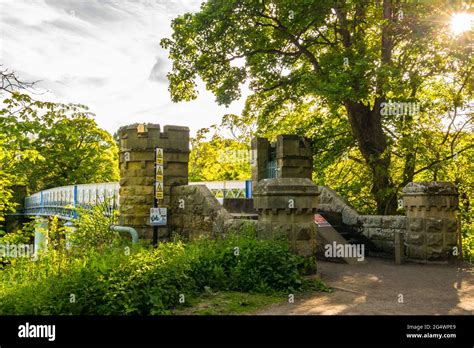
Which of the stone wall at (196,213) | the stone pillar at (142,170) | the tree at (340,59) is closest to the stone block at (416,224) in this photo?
the tree at (340,59)

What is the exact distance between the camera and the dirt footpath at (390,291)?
21.2 ft

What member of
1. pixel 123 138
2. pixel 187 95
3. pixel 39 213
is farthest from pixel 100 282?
pixel 39 213

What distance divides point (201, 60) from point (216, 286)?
1161 cm

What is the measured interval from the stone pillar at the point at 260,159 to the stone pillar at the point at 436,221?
615 centimetres

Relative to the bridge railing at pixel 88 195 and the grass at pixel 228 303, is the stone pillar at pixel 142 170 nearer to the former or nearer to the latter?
the bridge railing at pixel 88 195

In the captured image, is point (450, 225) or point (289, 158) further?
point (289, 158)

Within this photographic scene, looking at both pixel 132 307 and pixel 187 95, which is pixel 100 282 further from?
pixel 187 95

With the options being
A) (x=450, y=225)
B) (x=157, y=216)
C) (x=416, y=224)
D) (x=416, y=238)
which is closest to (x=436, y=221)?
(x=450, y=225)

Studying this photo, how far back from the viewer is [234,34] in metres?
16.4

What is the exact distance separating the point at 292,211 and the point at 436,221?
13.8ft

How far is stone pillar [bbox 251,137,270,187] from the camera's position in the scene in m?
16.0

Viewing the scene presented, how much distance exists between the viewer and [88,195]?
2209cm

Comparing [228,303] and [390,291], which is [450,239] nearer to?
[390,291]
